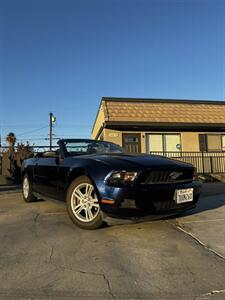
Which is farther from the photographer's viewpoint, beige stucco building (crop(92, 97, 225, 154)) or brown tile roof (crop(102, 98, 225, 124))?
brown tile roof (crop(102, 98, 225, 124))

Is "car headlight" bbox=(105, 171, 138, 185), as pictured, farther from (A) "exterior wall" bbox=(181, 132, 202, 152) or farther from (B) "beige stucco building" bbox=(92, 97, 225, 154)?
(A) "exterior wall" bbox=(181, 132, 202, 152)

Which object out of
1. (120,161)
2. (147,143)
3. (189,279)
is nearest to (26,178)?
(120,161)

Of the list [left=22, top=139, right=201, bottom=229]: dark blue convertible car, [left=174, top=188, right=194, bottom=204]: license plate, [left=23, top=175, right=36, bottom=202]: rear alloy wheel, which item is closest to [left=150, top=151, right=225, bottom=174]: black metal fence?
[left=23, top=175, right=36, bottom=202]: rear alloy wheel

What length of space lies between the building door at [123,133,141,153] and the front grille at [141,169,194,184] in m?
12.0

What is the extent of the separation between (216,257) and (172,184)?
1.20 metres

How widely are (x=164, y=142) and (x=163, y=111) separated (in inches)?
65.3

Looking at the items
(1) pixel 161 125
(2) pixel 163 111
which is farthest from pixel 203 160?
(2) pixel 163 111

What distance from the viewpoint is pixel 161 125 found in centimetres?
1700

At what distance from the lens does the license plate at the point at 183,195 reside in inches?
181

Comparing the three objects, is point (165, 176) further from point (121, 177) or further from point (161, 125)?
point (161, 125)

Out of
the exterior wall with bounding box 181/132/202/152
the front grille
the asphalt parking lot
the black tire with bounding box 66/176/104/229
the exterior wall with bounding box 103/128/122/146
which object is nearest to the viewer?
the asphalt parking lot

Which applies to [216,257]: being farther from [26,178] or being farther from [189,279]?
[26,178]

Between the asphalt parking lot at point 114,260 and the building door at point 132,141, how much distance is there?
11.4m

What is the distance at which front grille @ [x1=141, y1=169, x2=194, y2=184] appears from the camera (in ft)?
14.4
